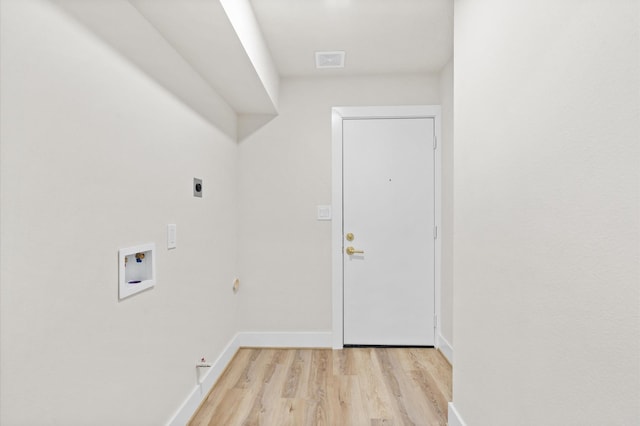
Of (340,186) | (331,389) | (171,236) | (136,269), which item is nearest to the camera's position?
(136,269)

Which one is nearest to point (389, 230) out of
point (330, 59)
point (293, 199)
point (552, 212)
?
point (293, 199)

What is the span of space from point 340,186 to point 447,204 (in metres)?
0.87

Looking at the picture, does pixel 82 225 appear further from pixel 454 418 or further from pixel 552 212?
pixel 454 418

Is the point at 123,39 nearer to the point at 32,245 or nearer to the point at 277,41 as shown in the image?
the point at 32,245

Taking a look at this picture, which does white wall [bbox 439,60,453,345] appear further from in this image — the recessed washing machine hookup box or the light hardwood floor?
the recessed washing machine hookup box

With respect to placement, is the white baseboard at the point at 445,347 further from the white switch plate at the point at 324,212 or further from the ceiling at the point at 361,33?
the ceiling at the point at 361,33

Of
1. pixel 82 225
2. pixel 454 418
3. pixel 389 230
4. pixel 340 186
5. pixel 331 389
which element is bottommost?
pixel 331 389

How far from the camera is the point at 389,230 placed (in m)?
3.08

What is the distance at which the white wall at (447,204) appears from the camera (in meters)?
2.78

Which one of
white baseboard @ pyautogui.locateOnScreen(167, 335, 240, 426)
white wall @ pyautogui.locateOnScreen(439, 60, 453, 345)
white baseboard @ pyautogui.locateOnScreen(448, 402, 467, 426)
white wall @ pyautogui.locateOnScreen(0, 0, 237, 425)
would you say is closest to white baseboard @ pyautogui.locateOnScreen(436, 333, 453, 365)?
white wall @ pyautogui.locateOnScreen(439, 60, 453, 345)

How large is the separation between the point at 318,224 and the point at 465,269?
5.10ft

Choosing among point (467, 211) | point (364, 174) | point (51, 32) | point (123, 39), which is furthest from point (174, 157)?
point (364, 174)

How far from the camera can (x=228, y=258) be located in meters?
2.81

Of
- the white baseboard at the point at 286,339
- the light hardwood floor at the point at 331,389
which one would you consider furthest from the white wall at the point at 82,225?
the white baseboard at the point at 286,339
